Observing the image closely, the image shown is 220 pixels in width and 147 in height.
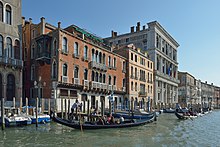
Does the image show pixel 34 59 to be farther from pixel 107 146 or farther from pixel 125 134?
pixel 107 146

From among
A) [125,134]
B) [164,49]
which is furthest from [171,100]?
[125,134]

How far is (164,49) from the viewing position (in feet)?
143

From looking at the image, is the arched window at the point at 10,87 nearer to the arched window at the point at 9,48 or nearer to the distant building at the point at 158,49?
the arched window at the point at 9,48

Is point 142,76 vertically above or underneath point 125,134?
above

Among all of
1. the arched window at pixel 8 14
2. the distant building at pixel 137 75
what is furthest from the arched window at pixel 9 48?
the distant building at pixel 137 75

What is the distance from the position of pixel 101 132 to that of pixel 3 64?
1004 centimetres

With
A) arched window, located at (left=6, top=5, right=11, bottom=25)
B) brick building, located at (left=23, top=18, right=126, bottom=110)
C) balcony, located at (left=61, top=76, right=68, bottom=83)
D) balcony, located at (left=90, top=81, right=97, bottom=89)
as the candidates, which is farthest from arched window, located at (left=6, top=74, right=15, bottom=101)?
balcony, located at (left=90, top=81, right=97, bottom=89)

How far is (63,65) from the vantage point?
19391mm

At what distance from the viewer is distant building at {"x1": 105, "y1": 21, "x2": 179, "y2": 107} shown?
38.1 meters

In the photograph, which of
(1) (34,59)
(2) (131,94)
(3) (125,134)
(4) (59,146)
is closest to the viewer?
(4) (59,146)

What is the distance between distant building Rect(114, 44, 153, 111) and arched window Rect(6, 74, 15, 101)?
14542 millimetres

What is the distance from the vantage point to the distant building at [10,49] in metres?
17.6

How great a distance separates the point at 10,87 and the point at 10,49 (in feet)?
10.2

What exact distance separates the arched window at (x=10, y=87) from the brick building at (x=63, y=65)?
1881 millimetres
